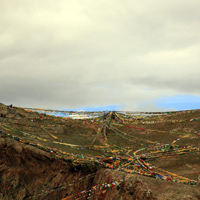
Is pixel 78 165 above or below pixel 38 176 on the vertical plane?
above

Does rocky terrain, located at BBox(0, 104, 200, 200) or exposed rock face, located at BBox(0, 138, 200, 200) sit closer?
rocky terrain, located at BBox(0, 104, 200, 200)

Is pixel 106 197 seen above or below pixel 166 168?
below

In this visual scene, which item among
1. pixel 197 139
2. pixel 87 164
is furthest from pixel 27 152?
pixel 197 139

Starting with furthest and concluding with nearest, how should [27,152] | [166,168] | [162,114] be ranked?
[162,114], [27,152], [166,168]

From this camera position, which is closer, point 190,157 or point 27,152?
point 190,157

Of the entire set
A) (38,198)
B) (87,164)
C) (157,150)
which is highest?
(157,150)

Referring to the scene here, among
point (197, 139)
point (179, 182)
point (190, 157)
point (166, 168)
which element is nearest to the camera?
point (179, 182)

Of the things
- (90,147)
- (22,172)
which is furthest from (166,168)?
(22,172)

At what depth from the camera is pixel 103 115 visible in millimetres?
11797

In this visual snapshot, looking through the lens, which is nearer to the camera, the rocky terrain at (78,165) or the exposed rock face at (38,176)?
the rocky terrain at (78,165)

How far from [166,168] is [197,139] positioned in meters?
2.62

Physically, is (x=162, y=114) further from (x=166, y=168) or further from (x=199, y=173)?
(x=199, y=173)

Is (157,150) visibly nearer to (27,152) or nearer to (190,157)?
(190,157)

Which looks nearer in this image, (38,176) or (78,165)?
(78,165)
